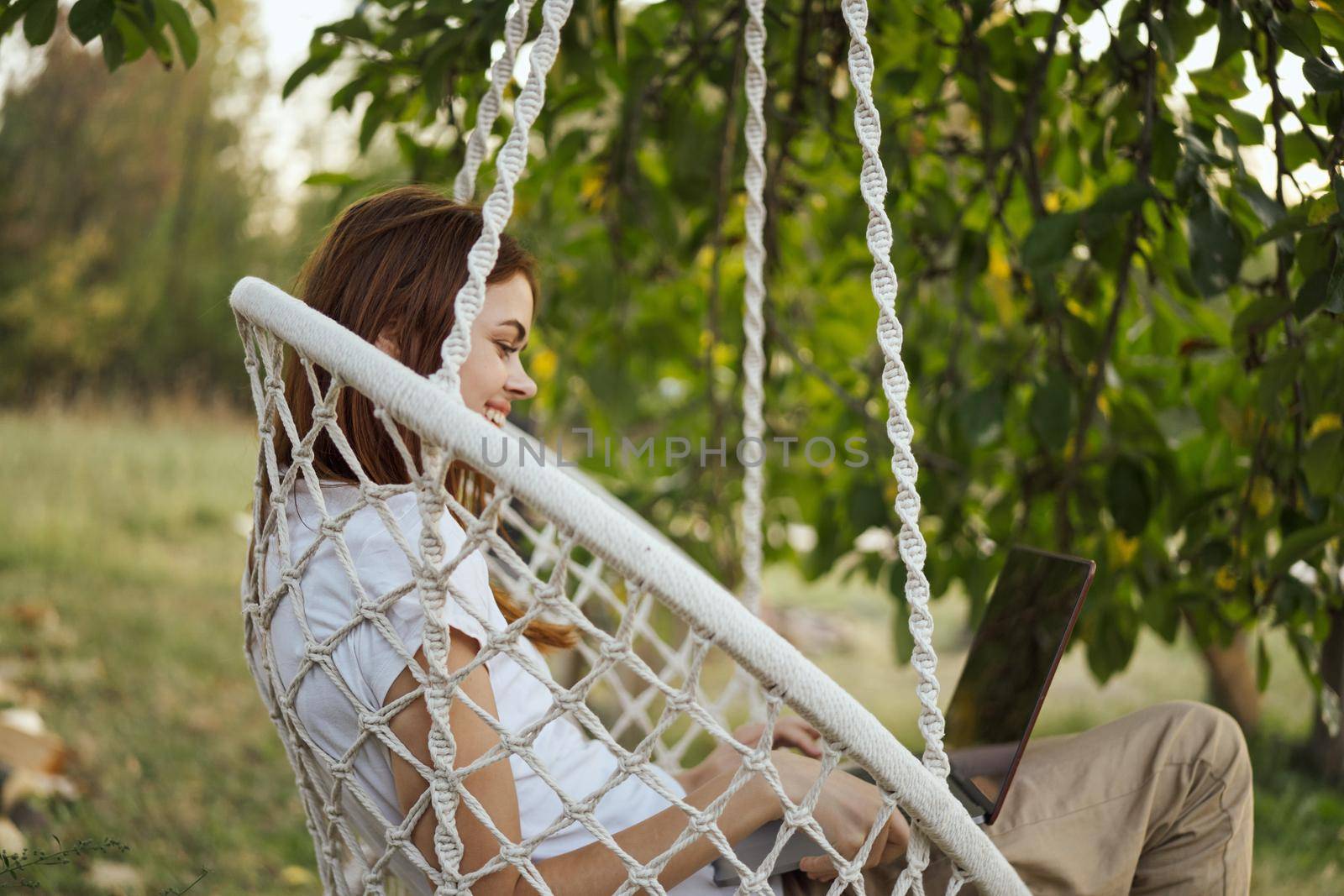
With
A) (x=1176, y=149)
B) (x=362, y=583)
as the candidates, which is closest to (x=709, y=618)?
(x=362, y=583)

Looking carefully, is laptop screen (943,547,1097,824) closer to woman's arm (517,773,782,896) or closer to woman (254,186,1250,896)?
woman (254,186,1250,896)

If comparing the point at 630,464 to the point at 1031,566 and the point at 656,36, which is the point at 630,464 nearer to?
the point at 656,36

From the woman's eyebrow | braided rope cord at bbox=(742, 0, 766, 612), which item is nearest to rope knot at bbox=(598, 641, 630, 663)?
the woman's eyebrow

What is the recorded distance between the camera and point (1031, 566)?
1114 mm

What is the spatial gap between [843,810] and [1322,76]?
2.59 feet

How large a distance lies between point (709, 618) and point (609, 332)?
1.30 metres

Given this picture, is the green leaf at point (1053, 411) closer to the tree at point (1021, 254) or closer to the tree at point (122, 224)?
the tree at point (1021, 254)

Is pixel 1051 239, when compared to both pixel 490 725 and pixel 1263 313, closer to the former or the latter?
pixel 1263 313

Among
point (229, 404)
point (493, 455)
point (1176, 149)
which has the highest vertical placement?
point (1176, 149)

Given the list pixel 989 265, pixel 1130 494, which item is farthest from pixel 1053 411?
pixel 989 265

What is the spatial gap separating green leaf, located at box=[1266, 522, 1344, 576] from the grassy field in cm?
82

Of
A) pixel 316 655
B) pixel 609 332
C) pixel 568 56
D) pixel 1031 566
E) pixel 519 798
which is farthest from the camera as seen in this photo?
pixel 609 332

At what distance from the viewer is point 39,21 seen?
1110 mm

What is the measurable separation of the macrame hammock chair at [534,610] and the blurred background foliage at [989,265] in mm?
432
